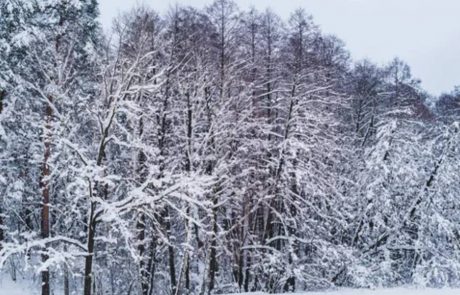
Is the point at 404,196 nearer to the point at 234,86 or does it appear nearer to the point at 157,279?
the point at 234,86

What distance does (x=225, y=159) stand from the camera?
66.0 ft

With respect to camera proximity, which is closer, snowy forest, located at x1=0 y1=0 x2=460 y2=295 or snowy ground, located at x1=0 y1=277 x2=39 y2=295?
snowy forest, located at x1=0 y1=0 x2=460 y2=295

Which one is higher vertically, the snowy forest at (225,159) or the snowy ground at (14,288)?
the snowy forest at (225,159)

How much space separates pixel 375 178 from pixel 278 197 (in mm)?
5085

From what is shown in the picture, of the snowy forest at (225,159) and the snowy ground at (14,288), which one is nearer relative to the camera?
the snowy forest at (225,159)

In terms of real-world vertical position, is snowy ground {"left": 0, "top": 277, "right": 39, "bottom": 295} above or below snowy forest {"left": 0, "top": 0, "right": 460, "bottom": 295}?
below

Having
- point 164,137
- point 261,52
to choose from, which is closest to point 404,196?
point 261,52

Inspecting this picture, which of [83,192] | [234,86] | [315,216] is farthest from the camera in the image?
[315,216]

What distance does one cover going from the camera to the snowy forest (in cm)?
1714

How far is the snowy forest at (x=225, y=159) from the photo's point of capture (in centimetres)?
1714

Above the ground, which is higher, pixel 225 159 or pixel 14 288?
pixel 225 159

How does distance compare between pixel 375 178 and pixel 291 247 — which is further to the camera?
pixel 375 178

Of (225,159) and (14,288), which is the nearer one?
(225,159)

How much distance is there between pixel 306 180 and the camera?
19922 millimetres
